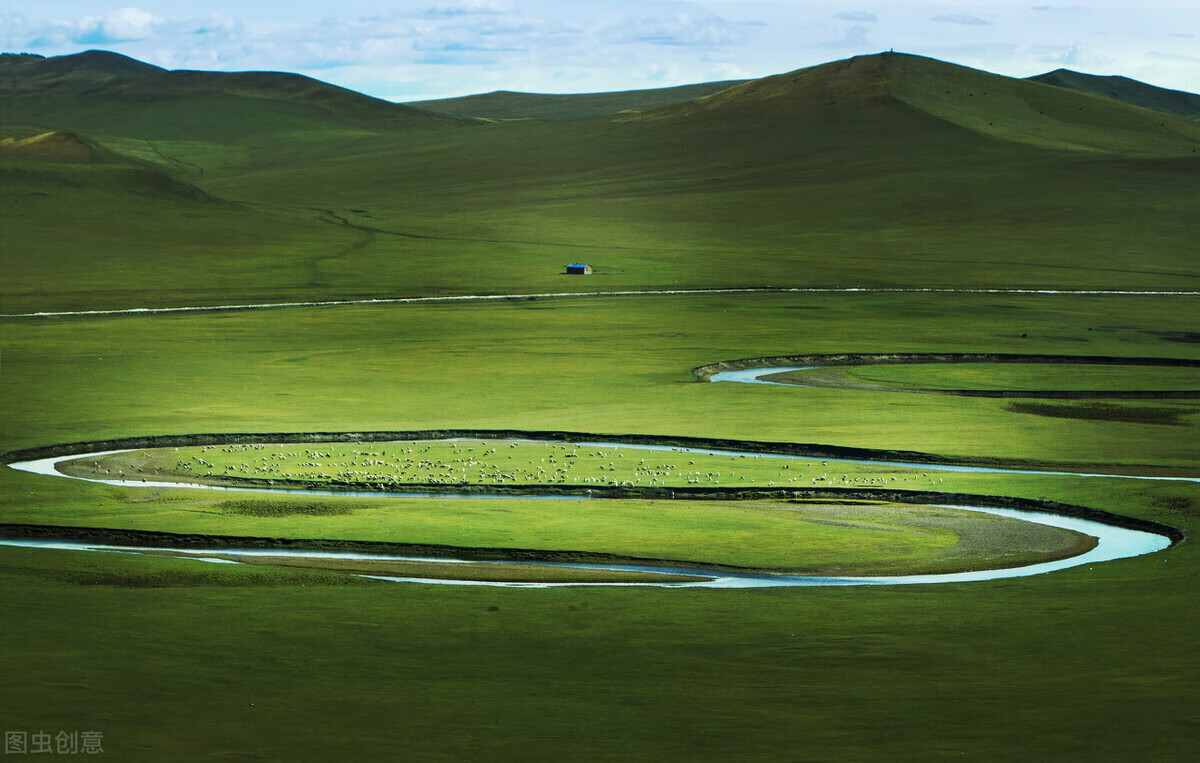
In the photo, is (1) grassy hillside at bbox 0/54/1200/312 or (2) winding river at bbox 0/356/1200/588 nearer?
(2) winding river at bbox 0/356/1200/588

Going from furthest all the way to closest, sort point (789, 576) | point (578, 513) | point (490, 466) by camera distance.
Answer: point (490, 466) < point (578, 513) < point (789, 576)

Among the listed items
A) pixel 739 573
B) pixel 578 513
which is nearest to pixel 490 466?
pixel 578 513

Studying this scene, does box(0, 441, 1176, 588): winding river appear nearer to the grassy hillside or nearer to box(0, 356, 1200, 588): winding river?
box(0, 356, 1200, 588): winding river

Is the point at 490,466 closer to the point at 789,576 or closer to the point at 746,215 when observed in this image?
the point at 789,576

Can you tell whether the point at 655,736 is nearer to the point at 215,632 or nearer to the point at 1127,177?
the point at 215,632

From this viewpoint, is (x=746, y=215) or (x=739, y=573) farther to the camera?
(x=746, y=215)

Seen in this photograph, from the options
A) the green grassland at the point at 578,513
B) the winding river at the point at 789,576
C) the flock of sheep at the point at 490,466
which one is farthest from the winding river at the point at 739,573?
the flock of sheep at the point at 490,466

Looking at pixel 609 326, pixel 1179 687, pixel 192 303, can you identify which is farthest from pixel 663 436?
pixel 192 303

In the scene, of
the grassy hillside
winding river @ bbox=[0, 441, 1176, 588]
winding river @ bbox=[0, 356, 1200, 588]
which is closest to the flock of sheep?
winding river @ bbox=[0, 356, 1200, 588]
